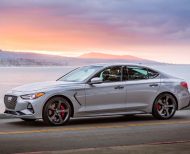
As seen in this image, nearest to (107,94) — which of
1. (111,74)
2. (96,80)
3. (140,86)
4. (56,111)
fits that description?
(96,80)

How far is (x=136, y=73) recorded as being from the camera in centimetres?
1692

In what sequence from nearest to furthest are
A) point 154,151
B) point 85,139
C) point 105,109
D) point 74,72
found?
point 154,151, point 85,139, point 105,109, point 74,72

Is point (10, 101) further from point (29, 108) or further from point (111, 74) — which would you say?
point (111, 74)

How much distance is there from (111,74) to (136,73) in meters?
0.76

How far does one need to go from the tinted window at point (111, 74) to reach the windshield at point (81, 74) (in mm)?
179

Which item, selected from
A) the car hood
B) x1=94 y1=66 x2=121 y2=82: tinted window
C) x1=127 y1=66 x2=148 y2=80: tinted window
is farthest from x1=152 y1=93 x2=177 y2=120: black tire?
the car hood

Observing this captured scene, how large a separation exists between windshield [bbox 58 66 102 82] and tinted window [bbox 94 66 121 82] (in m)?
0.18

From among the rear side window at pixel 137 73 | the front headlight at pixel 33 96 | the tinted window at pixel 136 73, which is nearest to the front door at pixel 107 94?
the rear side window at pixel 137 73

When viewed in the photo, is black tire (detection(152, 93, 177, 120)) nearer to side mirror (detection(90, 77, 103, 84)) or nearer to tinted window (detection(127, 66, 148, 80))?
tinted window (detection(127, 66, 148, 80))

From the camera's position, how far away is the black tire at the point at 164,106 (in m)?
16.9

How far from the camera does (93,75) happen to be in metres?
16.2

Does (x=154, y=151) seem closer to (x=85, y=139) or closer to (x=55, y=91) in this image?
(x=85, y=139)

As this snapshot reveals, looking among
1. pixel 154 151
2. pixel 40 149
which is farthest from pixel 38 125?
pixel 154 151

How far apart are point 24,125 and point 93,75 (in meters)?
2.12
